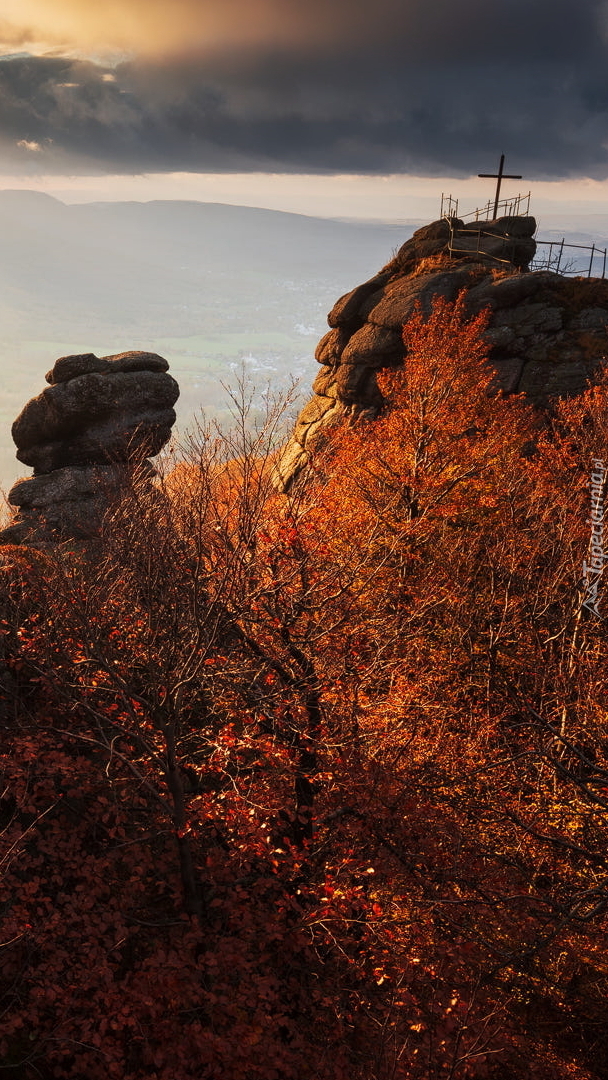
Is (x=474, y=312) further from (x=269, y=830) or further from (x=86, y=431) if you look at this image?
(x=269, y=830)

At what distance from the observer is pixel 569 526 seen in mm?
28016

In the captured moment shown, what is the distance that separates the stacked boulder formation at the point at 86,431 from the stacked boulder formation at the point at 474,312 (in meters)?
11.3

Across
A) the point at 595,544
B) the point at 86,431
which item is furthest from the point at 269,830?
the point at 86,431

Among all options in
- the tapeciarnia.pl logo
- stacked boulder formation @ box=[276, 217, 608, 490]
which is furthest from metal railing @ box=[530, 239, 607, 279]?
the tapeciarnia.pl logo

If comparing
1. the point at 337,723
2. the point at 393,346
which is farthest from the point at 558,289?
the point at 337,723

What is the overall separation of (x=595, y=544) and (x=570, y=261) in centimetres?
3327

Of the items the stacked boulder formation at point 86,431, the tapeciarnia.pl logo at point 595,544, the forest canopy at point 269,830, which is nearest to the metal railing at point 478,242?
the stacked boulder formation at point 86,431

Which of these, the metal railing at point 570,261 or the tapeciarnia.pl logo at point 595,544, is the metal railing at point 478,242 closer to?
the metal railing at point 570,261

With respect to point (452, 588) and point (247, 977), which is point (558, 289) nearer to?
point (452, 588)

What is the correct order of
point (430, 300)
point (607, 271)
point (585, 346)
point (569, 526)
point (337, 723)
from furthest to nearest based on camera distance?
point (607, 271)
point (430, 300)
point (585, 346)
point (569, 526)
point (337, 723)

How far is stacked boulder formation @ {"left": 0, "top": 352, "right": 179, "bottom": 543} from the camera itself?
44.2 m

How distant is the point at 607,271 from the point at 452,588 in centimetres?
3522

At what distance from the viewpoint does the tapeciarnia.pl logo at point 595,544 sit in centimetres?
2434

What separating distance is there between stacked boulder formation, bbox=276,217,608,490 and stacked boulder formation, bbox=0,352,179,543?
11264 millimetres
